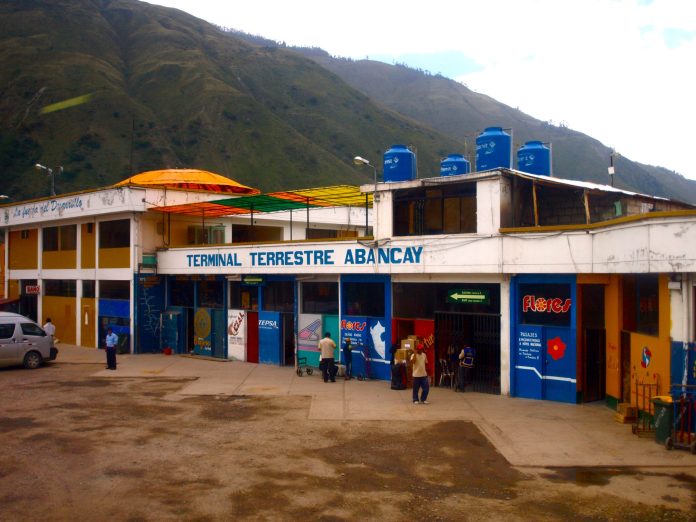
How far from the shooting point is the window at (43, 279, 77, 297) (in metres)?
32.3

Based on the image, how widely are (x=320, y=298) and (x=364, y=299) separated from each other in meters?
2.11

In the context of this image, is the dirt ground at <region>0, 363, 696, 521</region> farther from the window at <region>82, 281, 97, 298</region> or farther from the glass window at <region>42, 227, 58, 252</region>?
the glass window at <region>42, 227, 58, 252</region>

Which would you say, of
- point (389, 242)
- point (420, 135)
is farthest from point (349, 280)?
point (420, 135)

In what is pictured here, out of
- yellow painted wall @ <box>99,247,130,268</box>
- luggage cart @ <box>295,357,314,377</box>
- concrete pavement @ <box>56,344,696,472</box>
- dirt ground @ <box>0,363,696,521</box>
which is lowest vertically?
dirt ground @ <box>0,363,696,521</box>

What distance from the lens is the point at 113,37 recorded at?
12331cm

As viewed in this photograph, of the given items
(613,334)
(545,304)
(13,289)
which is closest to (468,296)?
(545,304)

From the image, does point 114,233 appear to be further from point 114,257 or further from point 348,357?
point 348,357

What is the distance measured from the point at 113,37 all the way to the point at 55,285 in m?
105

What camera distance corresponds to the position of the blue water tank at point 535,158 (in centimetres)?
2150

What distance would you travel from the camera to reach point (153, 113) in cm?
9719

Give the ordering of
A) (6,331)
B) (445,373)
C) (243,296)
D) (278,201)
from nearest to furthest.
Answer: (445,373), (6,331), (278,201), (243,296)

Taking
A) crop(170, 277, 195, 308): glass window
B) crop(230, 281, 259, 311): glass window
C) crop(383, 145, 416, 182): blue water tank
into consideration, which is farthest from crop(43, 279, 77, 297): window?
crop(383, 145, 416, 182): blue water tank

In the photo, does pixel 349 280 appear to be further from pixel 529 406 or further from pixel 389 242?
pixel 529 406

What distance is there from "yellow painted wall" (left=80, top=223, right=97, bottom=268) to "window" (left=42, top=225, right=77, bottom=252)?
914 mm
